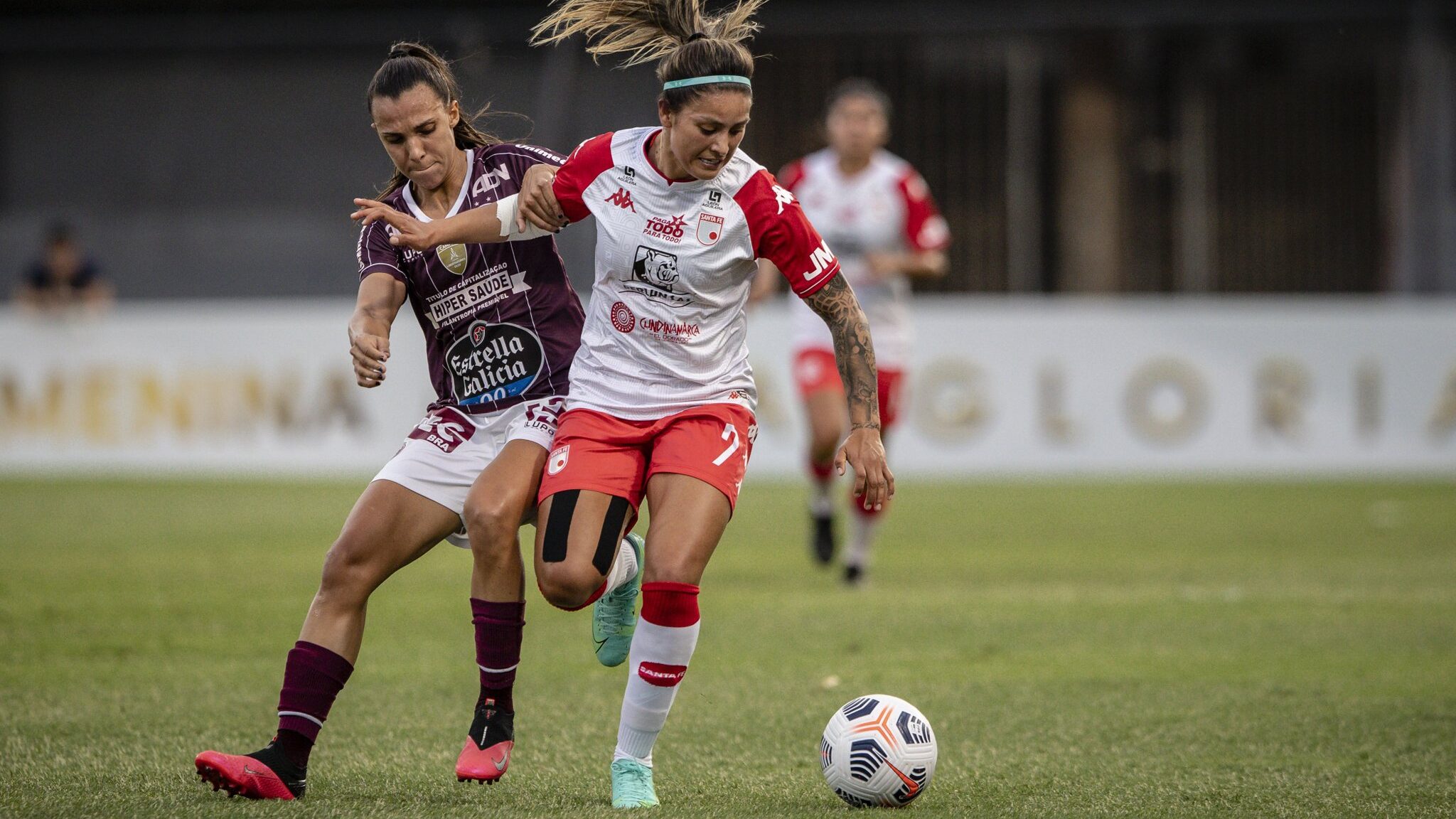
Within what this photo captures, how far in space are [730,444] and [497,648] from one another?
0.87 metres

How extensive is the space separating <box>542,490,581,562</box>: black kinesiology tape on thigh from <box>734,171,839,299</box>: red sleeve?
85 cm

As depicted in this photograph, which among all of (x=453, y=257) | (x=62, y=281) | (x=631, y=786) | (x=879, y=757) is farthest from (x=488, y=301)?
(x=62, y=281)

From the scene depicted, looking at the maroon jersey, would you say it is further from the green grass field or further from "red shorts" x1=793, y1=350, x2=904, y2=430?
"red shorts" x1=793, y1=350, x2=904, y2=430

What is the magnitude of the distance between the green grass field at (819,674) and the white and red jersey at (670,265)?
112cm

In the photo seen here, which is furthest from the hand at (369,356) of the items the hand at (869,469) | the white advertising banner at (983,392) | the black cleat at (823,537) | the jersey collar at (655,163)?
the white advertising banner at (983,392)

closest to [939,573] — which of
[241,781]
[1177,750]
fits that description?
[1177,750]

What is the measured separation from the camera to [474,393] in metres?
4.95

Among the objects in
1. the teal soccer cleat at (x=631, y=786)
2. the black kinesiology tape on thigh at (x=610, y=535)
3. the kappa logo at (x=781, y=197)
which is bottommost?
the teal soccer cleat at (x=631, y=786)

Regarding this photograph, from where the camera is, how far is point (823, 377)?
941 cm

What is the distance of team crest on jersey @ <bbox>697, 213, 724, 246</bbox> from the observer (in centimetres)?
459

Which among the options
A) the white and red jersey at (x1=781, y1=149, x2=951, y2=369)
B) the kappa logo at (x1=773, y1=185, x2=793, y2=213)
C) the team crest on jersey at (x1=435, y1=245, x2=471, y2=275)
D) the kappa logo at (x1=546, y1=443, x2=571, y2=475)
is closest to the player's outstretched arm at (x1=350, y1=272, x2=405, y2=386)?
the team crest on jersey at (x1=435, y1=245, x2=471, y2=275)

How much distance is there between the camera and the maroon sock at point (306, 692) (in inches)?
175

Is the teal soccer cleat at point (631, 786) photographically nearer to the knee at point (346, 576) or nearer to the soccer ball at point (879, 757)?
the soccer ball at point (879, 757)

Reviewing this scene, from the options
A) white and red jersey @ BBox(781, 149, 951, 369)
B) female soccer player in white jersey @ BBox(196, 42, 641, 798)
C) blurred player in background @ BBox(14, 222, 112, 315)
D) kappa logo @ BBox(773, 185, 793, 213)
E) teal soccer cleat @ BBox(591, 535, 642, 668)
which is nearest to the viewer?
female soccer player in white jersey @ BBox(196, 42, 641, 798)
